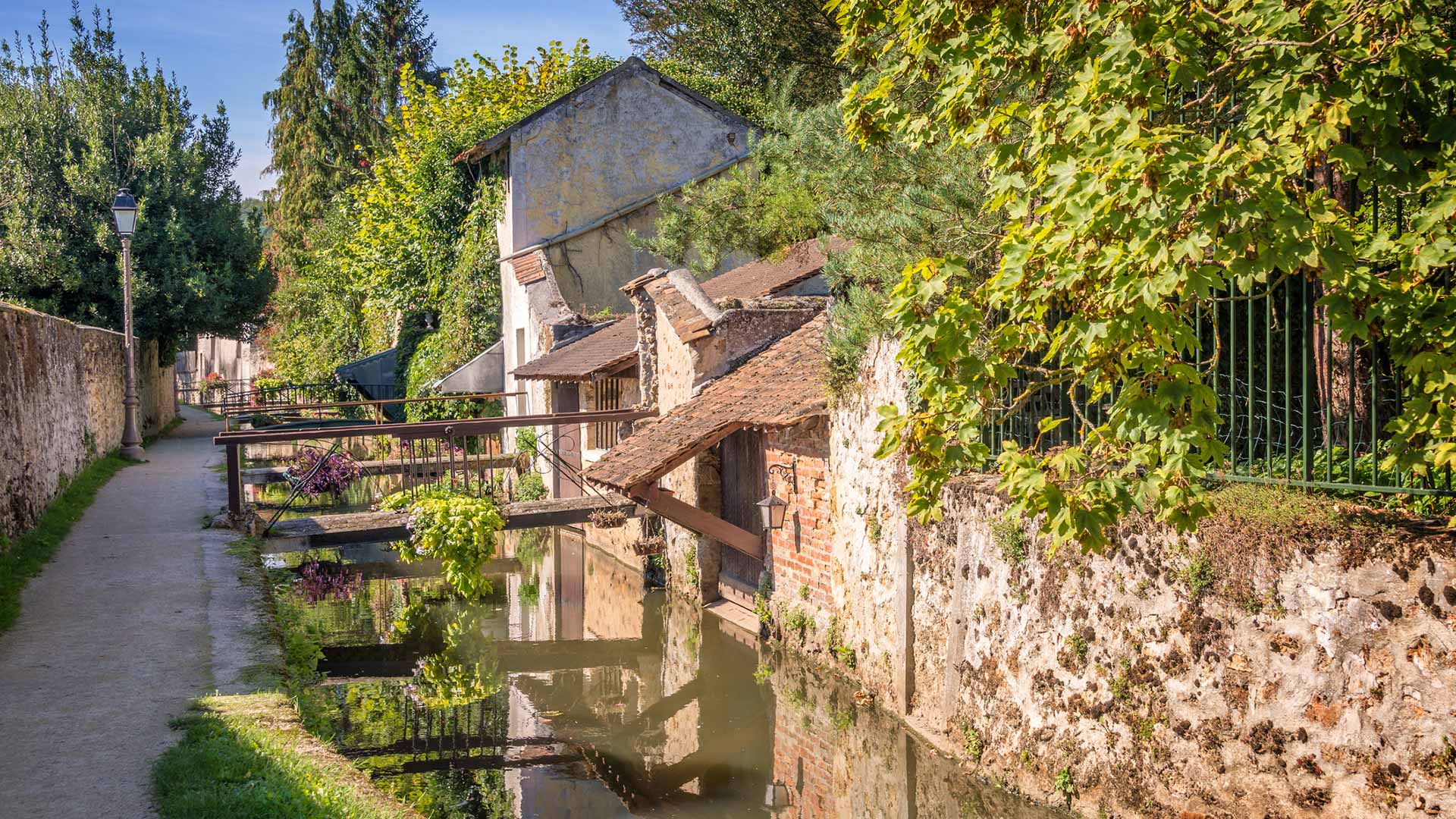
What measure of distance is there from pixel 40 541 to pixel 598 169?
14.2 metres

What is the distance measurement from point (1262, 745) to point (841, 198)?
4.75 metres

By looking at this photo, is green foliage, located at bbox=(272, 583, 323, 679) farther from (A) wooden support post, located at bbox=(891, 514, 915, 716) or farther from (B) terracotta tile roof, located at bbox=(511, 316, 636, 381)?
(B) terracotta tile roof, located at bbox=(511, 316, 636, 381)

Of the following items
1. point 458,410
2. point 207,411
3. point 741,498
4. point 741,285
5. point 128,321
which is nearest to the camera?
point 741,498

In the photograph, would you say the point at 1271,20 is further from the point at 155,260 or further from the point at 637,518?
the point at 155,260

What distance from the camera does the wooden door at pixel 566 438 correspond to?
69.3ft

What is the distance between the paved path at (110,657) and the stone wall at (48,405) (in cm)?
79

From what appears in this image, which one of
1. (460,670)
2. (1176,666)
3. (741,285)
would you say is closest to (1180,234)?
(1176,666)

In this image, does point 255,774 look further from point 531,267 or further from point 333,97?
point 333,97

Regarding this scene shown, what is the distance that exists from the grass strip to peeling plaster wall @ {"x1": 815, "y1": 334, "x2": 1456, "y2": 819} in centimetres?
415

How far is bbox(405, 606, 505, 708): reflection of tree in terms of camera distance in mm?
11242

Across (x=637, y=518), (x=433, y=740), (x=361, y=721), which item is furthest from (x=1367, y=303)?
(x=637, y=518)

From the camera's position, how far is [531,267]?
22.6m

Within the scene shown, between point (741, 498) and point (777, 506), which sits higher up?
point (777, 506)

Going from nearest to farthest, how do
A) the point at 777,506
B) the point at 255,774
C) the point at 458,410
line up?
the point at 255,774 → the point at 777,506 → the point at 458,410
